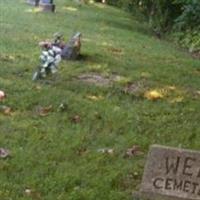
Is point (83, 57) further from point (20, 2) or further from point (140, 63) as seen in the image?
point (20, 2)

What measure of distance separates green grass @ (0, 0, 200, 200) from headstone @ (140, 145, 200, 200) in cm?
64

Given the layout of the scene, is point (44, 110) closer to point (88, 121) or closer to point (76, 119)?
point (76, 119)

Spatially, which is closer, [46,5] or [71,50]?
[71,50]

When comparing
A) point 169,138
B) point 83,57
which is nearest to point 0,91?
point 169,138

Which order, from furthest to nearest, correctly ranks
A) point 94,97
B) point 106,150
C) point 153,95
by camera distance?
point 153,95 < point 94,97 < point 106,150

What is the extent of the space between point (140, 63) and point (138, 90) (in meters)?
2.55

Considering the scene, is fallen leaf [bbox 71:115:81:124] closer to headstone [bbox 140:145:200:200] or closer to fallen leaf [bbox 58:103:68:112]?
fallen leaf [bbox 58:103:68:112]

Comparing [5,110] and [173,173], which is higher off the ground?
[173,173]

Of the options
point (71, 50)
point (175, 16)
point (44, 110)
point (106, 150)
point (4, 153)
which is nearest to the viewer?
point (4, 153)

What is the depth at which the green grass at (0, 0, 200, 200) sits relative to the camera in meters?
5.79

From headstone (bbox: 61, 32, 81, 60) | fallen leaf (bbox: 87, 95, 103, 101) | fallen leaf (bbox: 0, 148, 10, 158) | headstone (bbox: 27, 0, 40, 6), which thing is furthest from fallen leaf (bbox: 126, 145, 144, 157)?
headstone (bbox: 27, 0, 40, 6)

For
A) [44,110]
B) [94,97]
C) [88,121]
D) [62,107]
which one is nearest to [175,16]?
[94,97]

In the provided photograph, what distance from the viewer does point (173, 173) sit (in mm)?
4953

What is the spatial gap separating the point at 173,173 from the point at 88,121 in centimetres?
272
